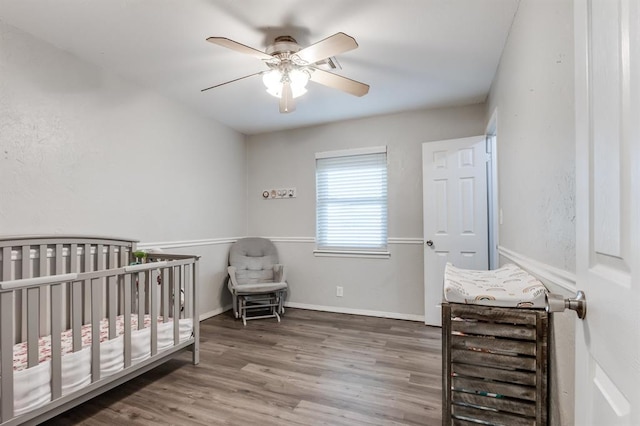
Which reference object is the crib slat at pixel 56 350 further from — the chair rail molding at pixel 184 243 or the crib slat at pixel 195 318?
the chair rail molding at pixel 184 243

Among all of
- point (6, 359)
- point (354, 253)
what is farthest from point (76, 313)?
point (354, 253)

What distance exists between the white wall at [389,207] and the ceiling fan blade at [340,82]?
1.51 meters

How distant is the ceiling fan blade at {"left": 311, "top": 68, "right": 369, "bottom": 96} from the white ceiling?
226mm

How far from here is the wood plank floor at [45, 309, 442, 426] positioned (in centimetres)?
178

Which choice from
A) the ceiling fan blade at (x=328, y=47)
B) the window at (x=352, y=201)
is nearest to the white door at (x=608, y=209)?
the ceiling fan blade at (x=328, y=47)

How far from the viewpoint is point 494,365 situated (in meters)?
1.22

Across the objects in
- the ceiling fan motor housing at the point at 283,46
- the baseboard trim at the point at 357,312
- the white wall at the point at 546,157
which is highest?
the ceiling fan motor housing at the point at 283,46

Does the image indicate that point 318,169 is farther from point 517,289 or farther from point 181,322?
point 517,289

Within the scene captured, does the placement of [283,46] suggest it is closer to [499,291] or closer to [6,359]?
[499,291]

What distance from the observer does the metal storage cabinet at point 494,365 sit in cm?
118

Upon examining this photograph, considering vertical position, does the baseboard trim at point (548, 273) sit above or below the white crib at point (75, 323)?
above

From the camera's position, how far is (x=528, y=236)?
1616 mm

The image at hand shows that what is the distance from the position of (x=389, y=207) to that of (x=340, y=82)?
1.80 metres

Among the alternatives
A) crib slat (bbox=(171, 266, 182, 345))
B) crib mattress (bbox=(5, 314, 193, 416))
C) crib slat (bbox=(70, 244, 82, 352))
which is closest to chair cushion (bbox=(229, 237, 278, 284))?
crib slat (bbox=(171, 266, 182, 345))
